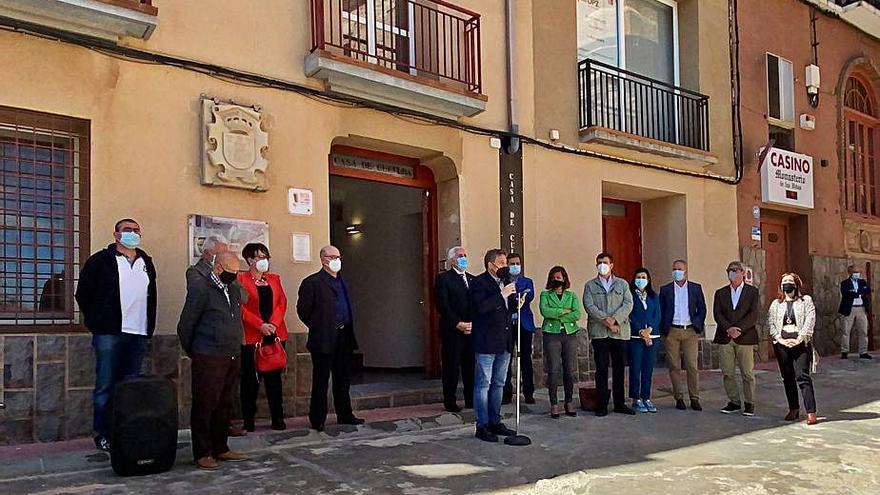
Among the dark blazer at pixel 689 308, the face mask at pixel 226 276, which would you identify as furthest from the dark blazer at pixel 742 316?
the face mask at pixel 226 276

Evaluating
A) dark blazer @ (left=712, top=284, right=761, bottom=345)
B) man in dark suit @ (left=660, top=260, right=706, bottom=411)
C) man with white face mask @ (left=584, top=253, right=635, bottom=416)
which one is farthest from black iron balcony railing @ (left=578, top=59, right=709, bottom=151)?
dark blazer @ (left=712, top=284, right=761, bottom=345)

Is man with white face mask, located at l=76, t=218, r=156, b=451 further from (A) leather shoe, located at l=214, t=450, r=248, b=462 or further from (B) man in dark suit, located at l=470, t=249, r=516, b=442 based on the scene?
(B) man in dark suit, located at l=470, t=249, r=516, b=442

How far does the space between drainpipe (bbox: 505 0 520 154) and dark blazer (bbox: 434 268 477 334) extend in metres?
2.92

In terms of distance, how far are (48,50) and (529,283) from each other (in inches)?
232

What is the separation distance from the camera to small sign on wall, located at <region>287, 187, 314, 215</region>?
28.3ft

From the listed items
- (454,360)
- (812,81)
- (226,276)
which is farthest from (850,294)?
(226,276)

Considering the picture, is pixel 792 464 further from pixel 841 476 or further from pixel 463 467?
pixel 463 467

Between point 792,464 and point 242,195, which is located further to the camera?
point 242,195

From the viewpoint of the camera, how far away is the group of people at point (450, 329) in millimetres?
6273

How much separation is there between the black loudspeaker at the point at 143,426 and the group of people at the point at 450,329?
22 centimetres

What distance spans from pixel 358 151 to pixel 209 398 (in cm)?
465

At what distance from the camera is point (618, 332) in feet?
29.1

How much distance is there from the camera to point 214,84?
26.6 feet

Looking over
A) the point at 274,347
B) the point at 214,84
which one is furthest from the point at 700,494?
the point at 214,84
